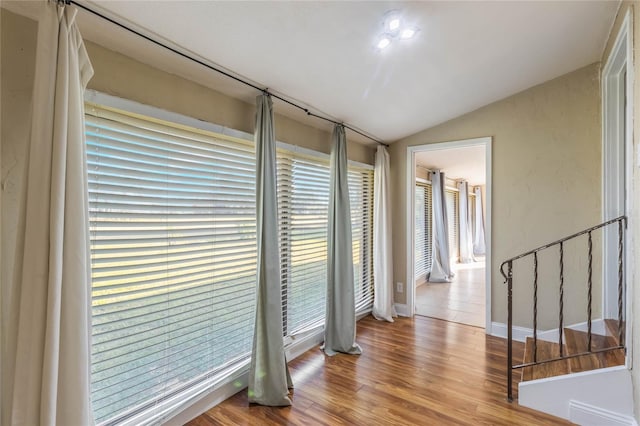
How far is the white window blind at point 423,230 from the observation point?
5659 millimetres

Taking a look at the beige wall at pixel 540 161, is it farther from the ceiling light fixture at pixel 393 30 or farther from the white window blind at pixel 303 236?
the ceiling light fixture at pixel 393 30

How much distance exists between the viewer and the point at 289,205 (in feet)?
8.95

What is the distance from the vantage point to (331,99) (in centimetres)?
258

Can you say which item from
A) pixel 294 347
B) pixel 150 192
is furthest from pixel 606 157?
pixel 150 192

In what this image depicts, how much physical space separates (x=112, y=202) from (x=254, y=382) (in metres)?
1.50

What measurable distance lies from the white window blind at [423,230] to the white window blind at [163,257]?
409 cm

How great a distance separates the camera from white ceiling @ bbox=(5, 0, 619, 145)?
1525 mm

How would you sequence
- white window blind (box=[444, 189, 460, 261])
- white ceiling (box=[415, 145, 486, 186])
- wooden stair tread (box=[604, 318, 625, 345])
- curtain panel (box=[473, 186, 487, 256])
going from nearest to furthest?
1. wooden stair tread (box=[604, 318, 625, 345])
2. white ceiling (box=[415, 145, 486, 186])
3. white window blind (box=[444, 189, 460, 261])
4. curtain panel (box=[473, 186, 487, 256])

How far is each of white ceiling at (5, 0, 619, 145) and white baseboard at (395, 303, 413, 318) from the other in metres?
2.44

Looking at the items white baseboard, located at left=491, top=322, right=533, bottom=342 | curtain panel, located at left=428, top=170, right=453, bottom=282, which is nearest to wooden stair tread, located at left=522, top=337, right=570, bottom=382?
white baseboard, located at left=491, top=322, right=533, bottom=342

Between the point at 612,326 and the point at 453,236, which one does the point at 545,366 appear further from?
the point at 453,236

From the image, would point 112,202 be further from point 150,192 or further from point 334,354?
point 334,354

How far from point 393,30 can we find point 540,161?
7.54 feet

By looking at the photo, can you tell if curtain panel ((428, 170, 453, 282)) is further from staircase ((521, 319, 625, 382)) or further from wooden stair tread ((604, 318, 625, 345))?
wooden stair tread ((604, 318, 625, 345))
